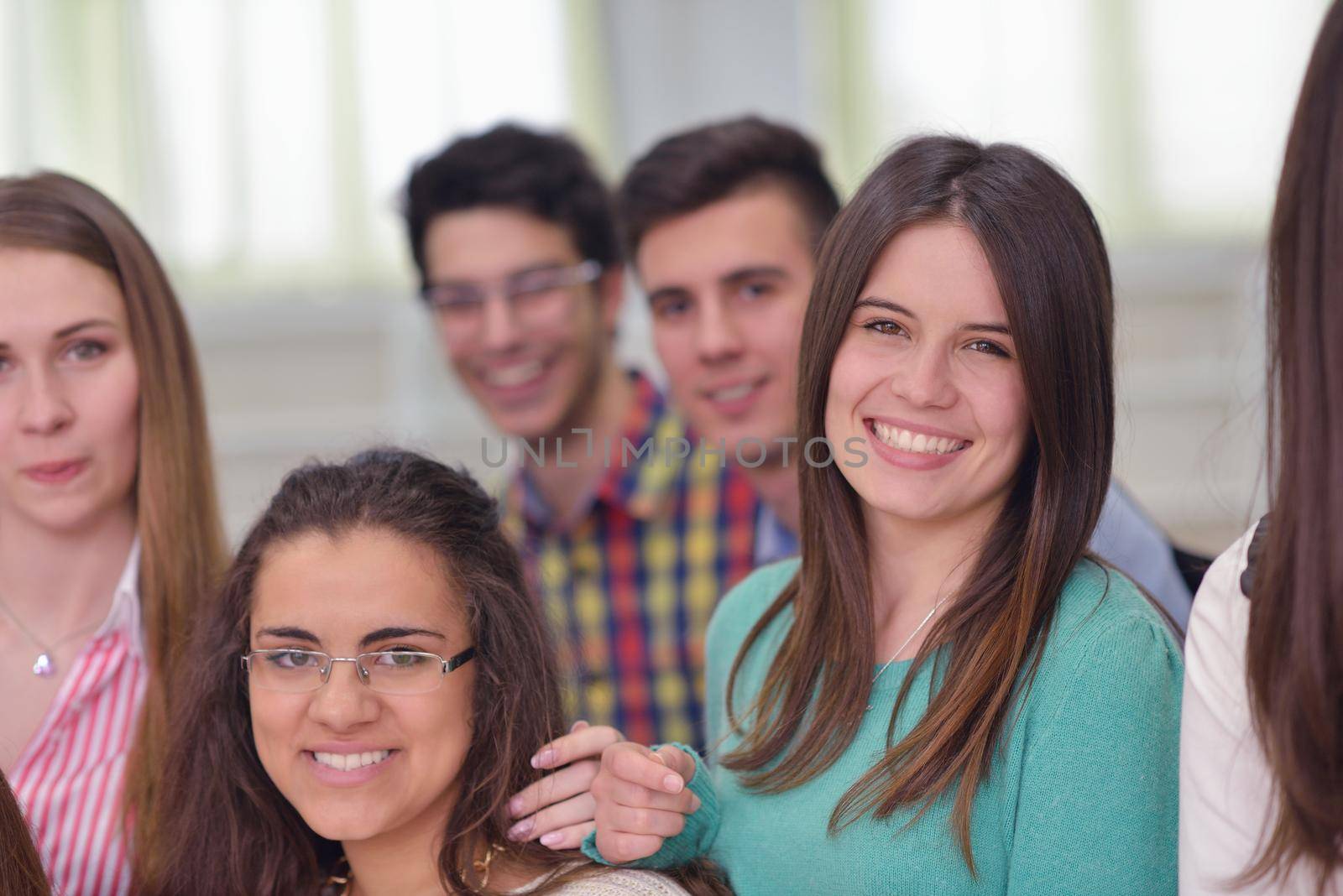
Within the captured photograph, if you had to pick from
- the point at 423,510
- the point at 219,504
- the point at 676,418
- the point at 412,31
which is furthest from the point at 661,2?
the point at 423,510

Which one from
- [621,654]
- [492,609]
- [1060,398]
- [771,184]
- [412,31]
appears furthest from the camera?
[412,31]

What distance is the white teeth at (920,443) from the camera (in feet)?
4.34

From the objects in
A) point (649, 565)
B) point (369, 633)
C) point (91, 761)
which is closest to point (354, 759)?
point (369, 633)

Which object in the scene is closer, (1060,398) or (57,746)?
(1060,398)

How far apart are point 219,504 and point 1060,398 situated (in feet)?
3.74

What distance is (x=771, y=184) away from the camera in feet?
7.05

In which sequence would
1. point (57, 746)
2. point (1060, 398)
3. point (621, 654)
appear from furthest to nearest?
point (621, 654) → point (57, 746) → point (1060, 398)

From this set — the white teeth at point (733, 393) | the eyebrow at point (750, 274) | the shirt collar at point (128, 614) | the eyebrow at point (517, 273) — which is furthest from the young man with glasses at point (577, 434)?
the shirt collar at point (128, 614)

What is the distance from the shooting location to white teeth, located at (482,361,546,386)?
2.38 m

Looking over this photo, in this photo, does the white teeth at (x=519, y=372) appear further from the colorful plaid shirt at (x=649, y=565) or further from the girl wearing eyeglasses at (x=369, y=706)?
the girl wearing eyeglasses at (x=369, y=706)

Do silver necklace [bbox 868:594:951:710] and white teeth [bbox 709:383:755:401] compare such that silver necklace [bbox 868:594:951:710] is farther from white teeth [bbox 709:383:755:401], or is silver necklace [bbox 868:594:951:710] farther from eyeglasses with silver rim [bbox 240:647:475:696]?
white teeth [bbox 709:383:755:401]

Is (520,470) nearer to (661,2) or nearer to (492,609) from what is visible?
(492,609)

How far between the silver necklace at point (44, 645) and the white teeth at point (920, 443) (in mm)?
1073

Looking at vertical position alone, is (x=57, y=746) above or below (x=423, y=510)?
below
